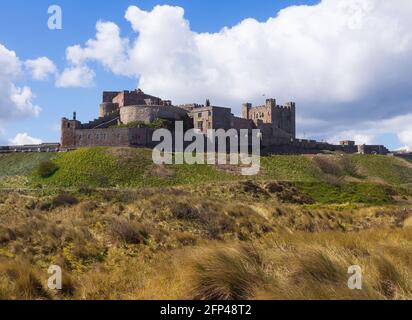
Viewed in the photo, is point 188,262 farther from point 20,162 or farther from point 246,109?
point 246,109

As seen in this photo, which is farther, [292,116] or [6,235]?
[292,116]

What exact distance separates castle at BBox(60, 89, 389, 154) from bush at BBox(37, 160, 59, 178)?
1208 centimetres

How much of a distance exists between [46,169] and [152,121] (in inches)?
875

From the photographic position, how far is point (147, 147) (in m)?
71.9

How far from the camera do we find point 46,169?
5938 centimetres

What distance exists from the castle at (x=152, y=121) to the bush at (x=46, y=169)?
12082mm

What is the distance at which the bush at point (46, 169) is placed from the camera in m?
58.7

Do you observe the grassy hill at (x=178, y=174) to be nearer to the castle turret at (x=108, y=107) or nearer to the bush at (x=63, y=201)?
the castle turret at (x=108, y=107)

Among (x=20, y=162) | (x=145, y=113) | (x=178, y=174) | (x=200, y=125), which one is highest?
(x=145, y=113)

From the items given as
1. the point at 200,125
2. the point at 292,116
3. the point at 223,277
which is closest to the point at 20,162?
the point at 200,125

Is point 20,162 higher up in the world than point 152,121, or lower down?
lower down

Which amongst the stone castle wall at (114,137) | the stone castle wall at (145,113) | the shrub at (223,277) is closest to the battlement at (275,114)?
the stone castle wall at (145,113)
